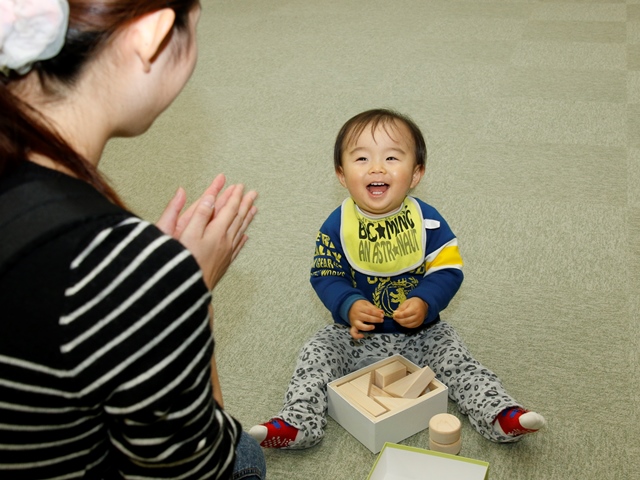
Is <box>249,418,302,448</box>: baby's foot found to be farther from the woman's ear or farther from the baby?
the woman's ear

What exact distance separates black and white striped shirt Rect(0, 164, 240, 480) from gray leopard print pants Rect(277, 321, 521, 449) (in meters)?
0.75

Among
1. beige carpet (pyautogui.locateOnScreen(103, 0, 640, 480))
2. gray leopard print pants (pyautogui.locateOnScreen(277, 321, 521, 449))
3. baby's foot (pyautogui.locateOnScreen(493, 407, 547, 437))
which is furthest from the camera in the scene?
beige carpet (pyautogui.locateOnScreen(103, 0, 640, 480))

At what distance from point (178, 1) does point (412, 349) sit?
108 centimetres

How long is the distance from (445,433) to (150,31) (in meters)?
0.96

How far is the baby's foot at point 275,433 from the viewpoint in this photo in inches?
55.2

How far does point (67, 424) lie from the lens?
2.33 feet

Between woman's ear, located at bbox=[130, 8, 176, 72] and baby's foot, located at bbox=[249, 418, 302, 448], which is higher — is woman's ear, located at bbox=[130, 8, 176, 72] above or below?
above

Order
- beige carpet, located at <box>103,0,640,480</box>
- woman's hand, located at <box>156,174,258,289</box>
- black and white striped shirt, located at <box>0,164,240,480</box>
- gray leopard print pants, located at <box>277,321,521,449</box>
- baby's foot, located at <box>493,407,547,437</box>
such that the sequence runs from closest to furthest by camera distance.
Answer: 1. black and white striped shirt, located at <box>0,164,240,480</box>
2. woman's hand, located at <box>156,174,258,289</box>
3. baby's foot, located at <box>493,407,547,437</box>
4. gray leopard print pants, located at <box>277,321,521,449</box>
5. beige carpet, located at <box>103,0,640,480</box>

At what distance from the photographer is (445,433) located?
55.5 inches

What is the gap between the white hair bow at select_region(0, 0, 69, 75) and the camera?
2.28ft

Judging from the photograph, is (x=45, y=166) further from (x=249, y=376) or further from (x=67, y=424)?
(x=249, y=376)

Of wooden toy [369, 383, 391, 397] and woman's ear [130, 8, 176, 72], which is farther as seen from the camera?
wooden toy [369, 383, 391, 397]

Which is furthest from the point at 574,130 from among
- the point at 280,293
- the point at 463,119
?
the point at 280,293

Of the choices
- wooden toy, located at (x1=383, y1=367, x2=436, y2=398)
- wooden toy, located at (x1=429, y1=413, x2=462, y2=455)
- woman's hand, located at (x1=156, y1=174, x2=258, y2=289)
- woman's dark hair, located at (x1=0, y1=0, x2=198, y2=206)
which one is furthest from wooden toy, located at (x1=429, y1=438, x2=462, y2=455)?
woman's dark hair, located at (x1=0, y1=0, x2=198, y2=206)
